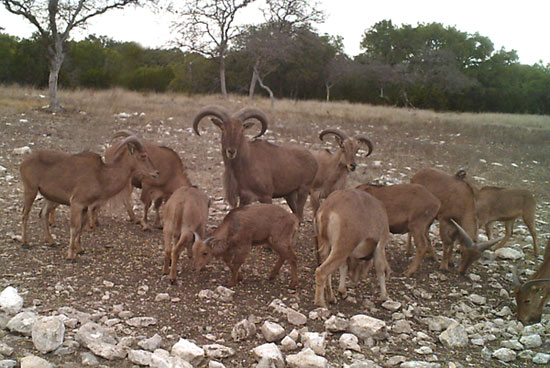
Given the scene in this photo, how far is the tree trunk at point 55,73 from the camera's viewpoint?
752 inches

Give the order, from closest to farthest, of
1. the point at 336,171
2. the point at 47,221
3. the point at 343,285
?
the point at 343,285
the point at 47,221
the point at 336,171

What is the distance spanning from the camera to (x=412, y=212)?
765 centimetres

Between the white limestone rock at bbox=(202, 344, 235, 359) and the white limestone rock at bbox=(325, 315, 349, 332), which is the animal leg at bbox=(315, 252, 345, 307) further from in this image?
the white limestone rock at bbox=(202, 344, 235, 359)

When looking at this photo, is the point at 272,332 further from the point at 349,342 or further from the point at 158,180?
the point at 158,180

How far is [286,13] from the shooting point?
37.7 m

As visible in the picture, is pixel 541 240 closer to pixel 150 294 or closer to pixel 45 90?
pixel 150 294

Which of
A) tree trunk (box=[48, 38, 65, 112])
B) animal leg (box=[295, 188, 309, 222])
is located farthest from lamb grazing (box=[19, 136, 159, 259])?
tree trunk (box=[48, 38, 65, 112])

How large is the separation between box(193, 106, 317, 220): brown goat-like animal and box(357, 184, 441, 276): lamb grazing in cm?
173

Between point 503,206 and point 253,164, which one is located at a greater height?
point 253,164

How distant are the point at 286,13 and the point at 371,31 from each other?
65.9 feet

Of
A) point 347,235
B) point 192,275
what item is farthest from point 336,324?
point 192,275

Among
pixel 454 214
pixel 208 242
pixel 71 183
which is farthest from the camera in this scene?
pixel 454 214

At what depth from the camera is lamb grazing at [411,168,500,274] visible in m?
7.80

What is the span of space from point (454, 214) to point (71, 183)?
20.0 feet
